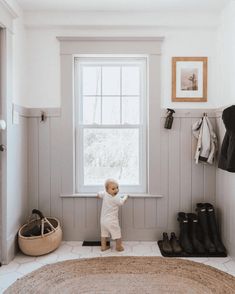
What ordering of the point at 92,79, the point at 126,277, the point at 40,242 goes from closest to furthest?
the point at 126,277, the point at 40,242, the point at 92,79

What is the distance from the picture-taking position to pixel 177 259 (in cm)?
242

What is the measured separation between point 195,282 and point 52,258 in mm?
1226

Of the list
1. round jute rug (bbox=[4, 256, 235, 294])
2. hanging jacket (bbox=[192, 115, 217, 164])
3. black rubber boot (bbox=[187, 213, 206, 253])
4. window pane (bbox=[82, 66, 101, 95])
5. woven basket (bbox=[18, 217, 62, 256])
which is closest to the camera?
round jute rug (bbox=[4, 256, 235, 294])

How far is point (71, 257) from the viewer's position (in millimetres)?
2463

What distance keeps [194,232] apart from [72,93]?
1830mm

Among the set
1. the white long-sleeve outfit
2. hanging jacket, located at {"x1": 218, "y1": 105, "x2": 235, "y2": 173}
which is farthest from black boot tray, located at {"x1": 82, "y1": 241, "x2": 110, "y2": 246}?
hanging jacket, located at {"x1": 218, "y1": 105, "x2": 235, "y2": 173}

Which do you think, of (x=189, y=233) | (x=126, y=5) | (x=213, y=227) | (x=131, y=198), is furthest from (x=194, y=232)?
(x=126, y=5)

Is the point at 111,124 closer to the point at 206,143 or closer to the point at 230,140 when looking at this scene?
the point at 206,143

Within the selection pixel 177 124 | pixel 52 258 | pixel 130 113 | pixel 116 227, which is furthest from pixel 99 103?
pixel 52 258

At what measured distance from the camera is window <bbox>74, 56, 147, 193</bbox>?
2912mm

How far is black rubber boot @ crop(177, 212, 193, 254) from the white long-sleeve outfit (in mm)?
596

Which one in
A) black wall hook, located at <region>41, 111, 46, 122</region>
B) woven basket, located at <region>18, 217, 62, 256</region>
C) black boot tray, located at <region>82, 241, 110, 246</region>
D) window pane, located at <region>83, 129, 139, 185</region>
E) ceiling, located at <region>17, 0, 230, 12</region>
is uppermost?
ceiling, located at <region>17, 0, 230, 12</region>

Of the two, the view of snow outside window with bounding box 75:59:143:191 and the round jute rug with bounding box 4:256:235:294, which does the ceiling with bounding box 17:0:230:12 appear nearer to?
the view of snow outside window with bounding box 75:59:143:191

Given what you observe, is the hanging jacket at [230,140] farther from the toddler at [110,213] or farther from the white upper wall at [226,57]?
the toddler at [110,213]
